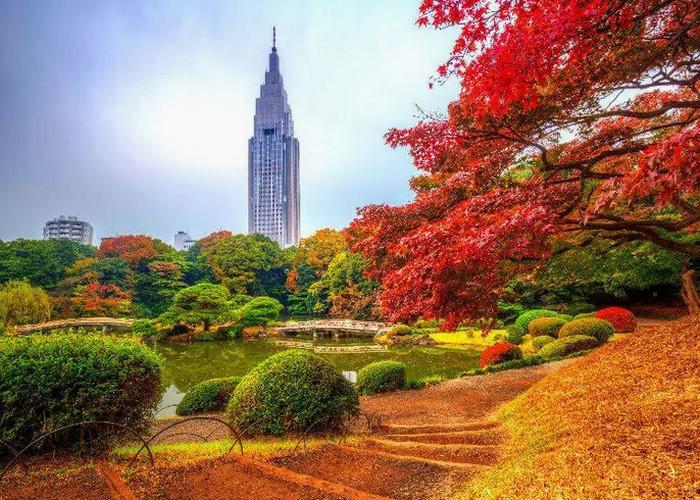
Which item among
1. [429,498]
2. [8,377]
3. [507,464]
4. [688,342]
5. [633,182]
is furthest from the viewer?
[688,342]

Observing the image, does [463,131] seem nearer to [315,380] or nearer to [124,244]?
[315,380]

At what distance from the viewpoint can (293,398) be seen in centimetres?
516

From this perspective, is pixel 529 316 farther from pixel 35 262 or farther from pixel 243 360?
pixel 35 262

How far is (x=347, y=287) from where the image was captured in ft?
94.9

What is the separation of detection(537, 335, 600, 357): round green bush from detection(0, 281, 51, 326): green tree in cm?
2756

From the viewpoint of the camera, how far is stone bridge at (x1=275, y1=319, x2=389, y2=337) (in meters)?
24.6

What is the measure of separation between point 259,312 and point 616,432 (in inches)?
869

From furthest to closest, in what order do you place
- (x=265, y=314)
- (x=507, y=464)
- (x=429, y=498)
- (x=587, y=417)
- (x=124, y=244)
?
(x=124, y=244)
(x=265, y=314)
(x=587, y=417)
(x=507, y=464)
(x=429, y=498)

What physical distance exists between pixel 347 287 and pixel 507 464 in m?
25.7

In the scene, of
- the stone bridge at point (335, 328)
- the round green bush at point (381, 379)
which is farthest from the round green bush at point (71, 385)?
the stone bridge at point (335, 328)

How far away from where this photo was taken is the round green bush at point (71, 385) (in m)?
4.12

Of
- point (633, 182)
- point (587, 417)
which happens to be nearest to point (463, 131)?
point (633, 182)

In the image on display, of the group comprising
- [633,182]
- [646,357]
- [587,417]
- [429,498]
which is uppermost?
[633,182]

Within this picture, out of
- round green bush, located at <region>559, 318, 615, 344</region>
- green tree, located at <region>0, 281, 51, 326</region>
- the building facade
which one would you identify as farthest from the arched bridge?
the building facade
